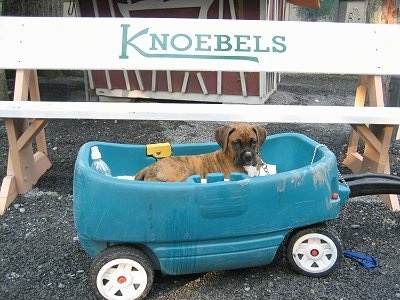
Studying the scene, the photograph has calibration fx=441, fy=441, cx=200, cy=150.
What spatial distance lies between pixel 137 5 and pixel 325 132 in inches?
143

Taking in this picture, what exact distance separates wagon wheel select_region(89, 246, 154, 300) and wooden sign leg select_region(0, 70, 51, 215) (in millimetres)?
1584

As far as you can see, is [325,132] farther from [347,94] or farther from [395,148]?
[347,94]

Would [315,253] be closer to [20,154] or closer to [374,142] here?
[374,142]

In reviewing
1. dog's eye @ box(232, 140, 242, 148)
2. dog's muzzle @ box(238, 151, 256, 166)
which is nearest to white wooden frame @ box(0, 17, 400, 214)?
dog's eye @ box(232, 140, 242, 148)

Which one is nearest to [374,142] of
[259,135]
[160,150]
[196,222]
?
[259,135]

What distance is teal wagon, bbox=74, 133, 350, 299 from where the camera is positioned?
2.32 m

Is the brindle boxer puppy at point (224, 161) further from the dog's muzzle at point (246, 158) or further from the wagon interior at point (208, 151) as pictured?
the wagon interior at point (208, 151)

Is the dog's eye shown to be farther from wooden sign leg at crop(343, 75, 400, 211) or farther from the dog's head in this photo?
wooden sign leg at crop(343, 75, 400, 211)

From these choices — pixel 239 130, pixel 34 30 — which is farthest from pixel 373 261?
pixel 34 30

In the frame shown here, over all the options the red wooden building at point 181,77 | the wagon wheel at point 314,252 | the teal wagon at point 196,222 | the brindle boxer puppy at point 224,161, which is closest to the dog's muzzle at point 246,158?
the brindle boxer puppy at point 224,161

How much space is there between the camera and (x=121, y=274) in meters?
2.42

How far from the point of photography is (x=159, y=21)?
419 cm

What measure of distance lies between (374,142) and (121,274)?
2.54 meters

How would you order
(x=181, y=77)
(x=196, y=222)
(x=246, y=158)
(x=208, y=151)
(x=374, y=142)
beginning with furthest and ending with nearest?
(x=181, y=77), (x=374, y=142), (x=208, y=151), (x=246, y=158), (x=196, y=222)
